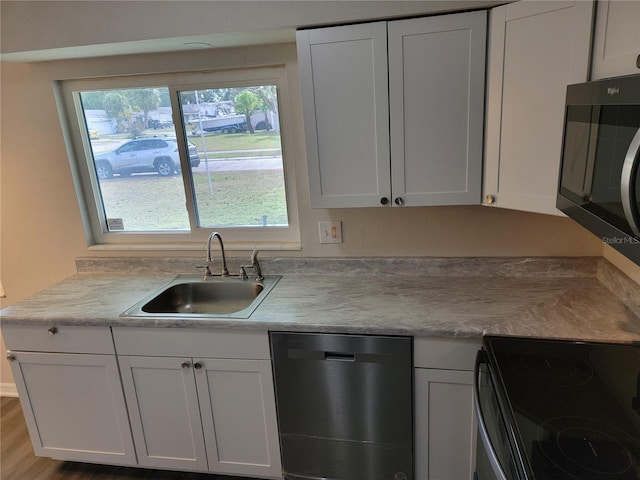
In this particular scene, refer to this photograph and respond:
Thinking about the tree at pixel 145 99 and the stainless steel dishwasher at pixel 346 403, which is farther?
the tree at pixel 145 99

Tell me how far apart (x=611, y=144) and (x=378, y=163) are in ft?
3.07

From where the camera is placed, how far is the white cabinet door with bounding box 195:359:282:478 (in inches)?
73.8

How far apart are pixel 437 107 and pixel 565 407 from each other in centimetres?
112

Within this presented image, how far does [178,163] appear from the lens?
2381 millimetres

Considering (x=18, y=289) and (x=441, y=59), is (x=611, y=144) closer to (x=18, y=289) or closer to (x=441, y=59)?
(x=441, y=59)

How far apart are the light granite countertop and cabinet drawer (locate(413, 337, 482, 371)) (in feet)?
0.16

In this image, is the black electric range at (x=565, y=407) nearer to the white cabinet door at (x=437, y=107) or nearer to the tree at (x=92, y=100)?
the white cabinet door at (x=437, y=107)

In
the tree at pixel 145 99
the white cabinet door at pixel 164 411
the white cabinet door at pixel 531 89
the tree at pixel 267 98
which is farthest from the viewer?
the tree at pixel 145 99

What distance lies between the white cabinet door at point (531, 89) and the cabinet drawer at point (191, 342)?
3.80ft

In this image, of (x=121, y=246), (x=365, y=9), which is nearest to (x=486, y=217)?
(x=365, y=9)

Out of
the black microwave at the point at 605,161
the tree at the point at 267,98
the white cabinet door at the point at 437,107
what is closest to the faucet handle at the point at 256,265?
the tree at the point at 267,98

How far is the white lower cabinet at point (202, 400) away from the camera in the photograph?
187cm

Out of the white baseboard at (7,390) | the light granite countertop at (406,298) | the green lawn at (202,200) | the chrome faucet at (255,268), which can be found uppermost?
the green lawn at (202,200)

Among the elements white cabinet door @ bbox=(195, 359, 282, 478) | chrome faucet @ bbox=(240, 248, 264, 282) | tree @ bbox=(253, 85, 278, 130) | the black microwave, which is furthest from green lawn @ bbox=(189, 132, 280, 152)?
the black microwave
